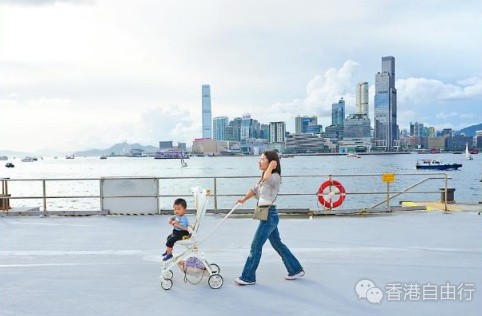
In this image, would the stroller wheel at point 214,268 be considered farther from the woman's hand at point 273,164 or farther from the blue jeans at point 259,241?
the woman's hand at point 273,164

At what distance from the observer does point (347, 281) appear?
20.1ft

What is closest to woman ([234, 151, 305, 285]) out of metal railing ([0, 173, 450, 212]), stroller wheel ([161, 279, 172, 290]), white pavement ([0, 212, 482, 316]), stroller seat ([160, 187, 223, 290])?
white pavement ([0, 212, 482, 316])

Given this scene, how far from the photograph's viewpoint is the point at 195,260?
6.04m

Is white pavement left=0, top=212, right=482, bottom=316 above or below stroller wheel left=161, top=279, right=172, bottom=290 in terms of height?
below

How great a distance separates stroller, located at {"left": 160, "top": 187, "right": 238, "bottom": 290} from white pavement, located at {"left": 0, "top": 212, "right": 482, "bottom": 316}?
0.15 metres

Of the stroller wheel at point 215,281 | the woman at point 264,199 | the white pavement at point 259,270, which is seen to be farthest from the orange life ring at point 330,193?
the stroller wheel at point 215,281

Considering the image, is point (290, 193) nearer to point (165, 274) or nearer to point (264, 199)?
point (264, 199)

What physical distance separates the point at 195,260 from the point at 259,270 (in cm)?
115

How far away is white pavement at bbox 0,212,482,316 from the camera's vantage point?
523 centimetres

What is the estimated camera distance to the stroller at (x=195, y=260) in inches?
227

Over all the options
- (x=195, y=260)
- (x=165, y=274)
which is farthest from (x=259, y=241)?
(x=165, y=274)

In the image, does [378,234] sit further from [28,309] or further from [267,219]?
[28,309]

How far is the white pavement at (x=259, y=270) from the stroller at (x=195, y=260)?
15 centimetres

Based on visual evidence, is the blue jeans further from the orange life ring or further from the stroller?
the orange life ring
